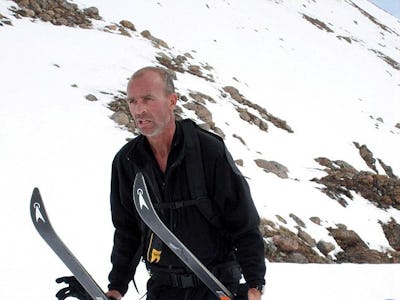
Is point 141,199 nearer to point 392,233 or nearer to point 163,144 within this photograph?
point 163,144

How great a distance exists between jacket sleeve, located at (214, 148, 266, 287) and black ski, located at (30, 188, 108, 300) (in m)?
0.88

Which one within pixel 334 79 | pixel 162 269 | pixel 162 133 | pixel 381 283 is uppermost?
pixel 162 133

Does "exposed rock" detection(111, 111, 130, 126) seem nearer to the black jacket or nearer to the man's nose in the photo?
the black jacket

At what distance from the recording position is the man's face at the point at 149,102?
2.41 meters

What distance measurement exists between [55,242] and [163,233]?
0.65m

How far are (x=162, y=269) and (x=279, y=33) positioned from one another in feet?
128

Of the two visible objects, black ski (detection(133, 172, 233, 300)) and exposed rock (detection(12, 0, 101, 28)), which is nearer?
black ski (detection(133, 172, 233, 300))

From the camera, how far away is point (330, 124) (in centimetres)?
2262

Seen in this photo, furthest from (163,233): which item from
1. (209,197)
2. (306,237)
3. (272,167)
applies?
(272,167)

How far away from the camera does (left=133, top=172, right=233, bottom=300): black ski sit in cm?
237

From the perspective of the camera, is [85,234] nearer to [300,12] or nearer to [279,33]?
[279,33]

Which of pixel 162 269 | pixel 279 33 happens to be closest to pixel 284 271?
pixel 162 269

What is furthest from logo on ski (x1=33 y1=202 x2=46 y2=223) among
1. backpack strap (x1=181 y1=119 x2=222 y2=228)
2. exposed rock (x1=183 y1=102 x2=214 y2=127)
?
exposed rock (x1=183 y1=102 x2=214 y2=127)

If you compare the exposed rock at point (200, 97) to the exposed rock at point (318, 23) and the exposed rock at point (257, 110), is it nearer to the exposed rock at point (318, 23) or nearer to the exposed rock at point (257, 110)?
the exposed rock at point (257, 110)
